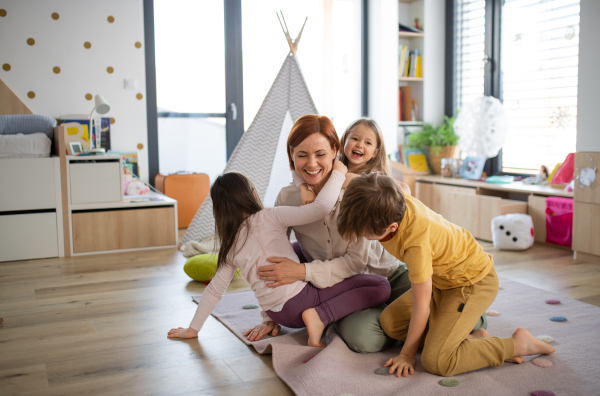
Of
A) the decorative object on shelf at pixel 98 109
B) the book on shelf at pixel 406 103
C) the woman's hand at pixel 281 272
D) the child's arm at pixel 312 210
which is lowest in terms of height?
the woman's hand at pixel 281 272

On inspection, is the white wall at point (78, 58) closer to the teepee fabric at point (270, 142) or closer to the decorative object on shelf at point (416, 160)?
the teepee fabric at point (270, 142)

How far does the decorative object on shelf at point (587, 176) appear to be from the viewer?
107 inches

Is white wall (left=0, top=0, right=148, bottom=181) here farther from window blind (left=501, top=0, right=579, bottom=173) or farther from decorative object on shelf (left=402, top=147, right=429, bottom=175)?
window blind (left=501, top=0, right=579, bottom=173)

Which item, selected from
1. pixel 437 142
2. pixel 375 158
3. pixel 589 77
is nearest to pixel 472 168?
pixel 437 142

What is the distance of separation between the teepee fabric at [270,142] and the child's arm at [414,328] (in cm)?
184

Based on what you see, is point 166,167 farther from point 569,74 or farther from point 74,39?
point 569,74

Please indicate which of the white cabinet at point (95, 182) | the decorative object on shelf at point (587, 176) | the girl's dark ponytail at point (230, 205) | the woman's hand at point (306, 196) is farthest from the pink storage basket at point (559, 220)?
the white cabinet at point (95, 182)

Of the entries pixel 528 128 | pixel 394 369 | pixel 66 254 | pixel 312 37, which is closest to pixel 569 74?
pixel 528 128

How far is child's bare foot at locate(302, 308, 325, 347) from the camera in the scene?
1.68m

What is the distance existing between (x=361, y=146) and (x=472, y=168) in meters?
2.33

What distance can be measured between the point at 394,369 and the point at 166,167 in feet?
10.4

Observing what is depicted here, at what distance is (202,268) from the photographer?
252 cm

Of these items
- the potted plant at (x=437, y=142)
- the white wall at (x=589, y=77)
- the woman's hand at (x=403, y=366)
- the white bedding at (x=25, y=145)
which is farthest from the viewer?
the potted plant at (x=437, y=142)

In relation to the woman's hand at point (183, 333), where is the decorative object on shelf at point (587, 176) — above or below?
above
